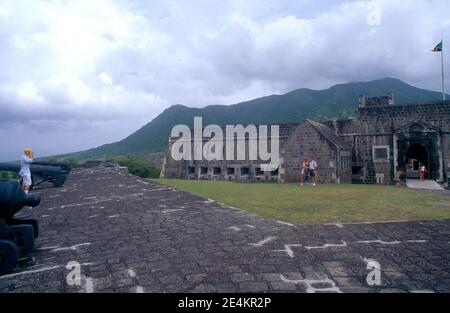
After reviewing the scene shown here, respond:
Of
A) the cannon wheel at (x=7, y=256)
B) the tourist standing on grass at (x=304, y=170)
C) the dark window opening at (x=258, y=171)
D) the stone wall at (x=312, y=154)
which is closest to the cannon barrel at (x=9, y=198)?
the cannon wheel at (x=7, y=256)

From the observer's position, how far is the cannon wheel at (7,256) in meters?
3.66

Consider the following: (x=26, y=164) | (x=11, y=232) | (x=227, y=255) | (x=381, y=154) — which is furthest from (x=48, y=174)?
(x=381, y=154)

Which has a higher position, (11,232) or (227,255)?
(11,232)

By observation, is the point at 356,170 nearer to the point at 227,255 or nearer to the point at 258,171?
the point at 258,171

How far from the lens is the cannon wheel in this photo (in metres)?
3.66

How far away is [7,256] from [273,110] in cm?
7956

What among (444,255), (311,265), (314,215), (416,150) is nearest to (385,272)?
(311,265)

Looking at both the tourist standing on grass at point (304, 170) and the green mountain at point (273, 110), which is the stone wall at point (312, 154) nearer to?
the tourist standing on grass at point (304, 170)

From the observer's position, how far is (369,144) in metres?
19.4

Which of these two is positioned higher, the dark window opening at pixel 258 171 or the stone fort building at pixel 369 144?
the stone fort building at pixel 369 144

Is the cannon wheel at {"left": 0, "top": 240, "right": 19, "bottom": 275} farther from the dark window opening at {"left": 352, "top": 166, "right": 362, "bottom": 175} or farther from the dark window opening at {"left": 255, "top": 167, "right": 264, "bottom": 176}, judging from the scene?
the dark window opening at {"left": 352, "top": 166, "right": 362, "bottom": 175}

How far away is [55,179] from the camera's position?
40.6 ft

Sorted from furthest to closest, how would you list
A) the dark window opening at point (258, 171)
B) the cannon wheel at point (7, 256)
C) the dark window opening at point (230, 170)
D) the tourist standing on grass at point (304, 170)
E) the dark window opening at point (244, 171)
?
the dark window opening at point (230, 170) < the dark window opening at point (244, 171) < the dark window opening at point (258, 171) < the tourist standing on grass at point (304, 170) < the cannon wheel at point (7, 256)

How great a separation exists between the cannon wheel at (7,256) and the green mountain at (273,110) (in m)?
58.2
